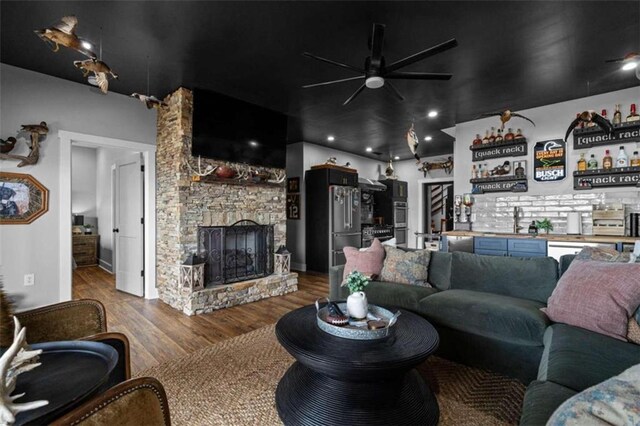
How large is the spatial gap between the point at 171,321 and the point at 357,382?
2.67 meters

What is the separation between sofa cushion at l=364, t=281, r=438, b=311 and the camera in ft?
9.12

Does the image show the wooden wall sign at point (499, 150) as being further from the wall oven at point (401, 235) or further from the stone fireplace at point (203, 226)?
the stone fireplace at point (203, 226)

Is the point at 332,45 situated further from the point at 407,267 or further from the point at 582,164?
the point at 582,164

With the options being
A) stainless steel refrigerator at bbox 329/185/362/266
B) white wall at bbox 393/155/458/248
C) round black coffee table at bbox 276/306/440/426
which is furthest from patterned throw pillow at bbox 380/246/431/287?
white wall at bbox 393/155/458/248

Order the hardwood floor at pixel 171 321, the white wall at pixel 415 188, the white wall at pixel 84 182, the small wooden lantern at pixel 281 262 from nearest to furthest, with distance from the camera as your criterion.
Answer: the hardwood floor at pixel 171 321 < the small wooden lantern at pixel 281 262 < the white wall at pixel 84 182 < the white wall at pixel 415 188

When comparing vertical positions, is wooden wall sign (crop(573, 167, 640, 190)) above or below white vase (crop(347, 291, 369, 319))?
above

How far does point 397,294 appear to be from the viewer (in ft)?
9.45

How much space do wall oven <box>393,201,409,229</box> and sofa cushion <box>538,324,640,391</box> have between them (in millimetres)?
6062

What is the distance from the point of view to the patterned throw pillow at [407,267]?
314 centimetres

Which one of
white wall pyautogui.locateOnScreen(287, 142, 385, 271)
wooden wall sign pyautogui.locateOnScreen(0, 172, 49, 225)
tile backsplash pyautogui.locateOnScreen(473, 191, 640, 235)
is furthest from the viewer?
white wall pyautogui.locateOnScreen(287, 142, 385, 271)

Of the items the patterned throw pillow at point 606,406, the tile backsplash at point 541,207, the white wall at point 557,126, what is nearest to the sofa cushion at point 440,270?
the patterned throw pillow at point 606,406

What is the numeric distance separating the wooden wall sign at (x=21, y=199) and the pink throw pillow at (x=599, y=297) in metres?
5.12

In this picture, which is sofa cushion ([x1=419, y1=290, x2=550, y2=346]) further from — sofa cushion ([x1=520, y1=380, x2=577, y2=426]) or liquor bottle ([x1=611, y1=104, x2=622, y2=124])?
liquor bottle ([x1=611, y1=104, x2=622, y2=124])

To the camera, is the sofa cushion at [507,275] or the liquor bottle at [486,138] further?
the liquor bottle at [486,138]
